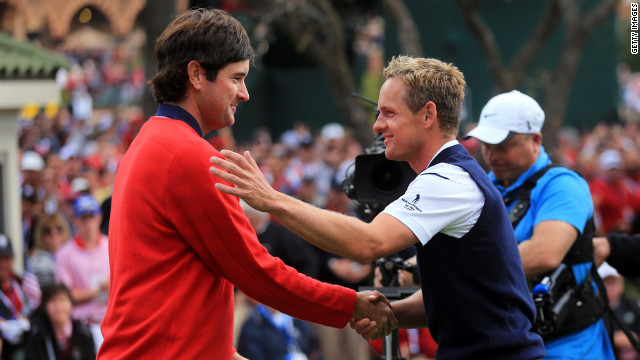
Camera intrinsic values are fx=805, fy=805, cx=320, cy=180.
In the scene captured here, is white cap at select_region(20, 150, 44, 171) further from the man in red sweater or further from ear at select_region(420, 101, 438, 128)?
ear at select_region(420, 101, 438, 128)

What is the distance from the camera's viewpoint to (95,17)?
23.0 m

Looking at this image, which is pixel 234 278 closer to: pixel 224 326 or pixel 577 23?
pixel 224 326

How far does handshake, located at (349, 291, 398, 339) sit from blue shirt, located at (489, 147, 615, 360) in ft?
3.75

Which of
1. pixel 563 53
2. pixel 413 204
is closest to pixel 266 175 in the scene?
pixel 563 53

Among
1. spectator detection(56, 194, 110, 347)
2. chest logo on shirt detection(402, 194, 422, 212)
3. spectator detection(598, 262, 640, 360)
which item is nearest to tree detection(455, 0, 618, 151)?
spectator detection(598, 262, 640, 360)

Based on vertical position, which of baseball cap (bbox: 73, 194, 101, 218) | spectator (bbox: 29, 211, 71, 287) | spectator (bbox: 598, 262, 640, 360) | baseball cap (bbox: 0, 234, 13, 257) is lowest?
spectator (bbox: 29, 211, 71, 287)

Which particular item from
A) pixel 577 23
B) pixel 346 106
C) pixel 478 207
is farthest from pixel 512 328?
pixel 577 23

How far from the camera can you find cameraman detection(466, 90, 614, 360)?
412 centimetres

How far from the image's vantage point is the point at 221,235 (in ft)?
9.63

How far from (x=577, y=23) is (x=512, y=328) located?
8458mm

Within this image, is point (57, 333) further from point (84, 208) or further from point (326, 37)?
point (326, 37)

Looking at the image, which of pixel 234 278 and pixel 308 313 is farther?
pixel 308 313

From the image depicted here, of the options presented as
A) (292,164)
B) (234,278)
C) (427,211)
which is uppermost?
(427,211)

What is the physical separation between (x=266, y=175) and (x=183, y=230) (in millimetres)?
6609
